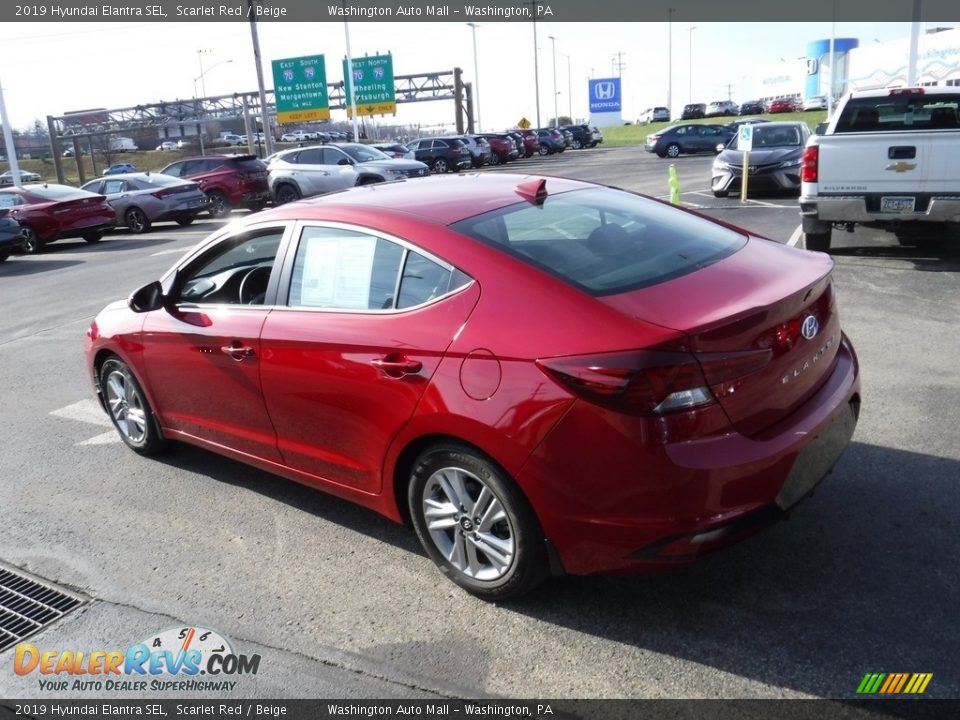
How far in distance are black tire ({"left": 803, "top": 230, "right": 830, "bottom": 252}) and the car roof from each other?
20.1 ft

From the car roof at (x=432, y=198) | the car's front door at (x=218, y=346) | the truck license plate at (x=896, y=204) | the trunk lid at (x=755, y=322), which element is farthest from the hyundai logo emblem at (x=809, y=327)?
the truck license plate at (x=896, y=204)

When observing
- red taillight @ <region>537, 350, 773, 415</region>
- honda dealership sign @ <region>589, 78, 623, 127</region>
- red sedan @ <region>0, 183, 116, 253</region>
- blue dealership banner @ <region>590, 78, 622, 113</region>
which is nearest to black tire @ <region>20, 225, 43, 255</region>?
red sedan @ <region>0, 183, 116, 253</region>

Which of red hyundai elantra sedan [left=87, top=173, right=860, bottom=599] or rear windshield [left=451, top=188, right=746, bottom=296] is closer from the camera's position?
red hyundai elantra sedan [left=87, top=173, right=860, bottom=599]

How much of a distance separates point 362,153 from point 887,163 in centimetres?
1696

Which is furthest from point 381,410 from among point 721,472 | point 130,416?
point 130,416

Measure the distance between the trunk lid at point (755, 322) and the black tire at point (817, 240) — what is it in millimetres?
6629

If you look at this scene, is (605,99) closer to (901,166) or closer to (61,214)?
(61,214)

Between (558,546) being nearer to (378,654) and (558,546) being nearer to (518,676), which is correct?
(518,676)

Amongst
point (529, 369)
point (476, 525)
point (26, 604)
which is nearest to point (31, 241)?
point (26, 604)

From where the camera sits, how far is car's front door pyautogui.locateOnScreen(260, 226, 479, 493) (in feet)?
11.0

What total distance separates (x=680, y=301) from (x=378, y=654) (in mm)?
1747

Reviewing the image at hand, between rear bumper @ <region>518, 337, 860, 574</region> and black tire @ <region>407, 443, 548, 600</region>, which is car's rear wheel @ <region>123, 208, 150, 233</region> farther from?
rear bumper @ <region>518, 337, 860, 574</region>

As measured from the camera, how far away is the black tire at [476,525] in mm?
3162

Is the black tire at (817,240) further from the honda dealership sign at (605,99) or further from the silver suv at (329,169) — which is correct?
the honda dealership sign at (605,99)
